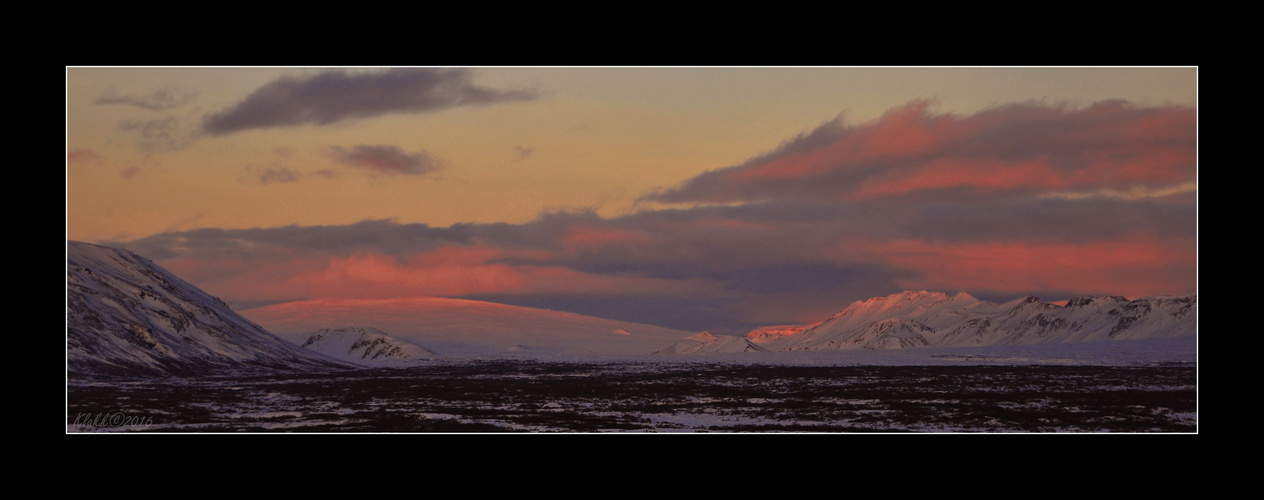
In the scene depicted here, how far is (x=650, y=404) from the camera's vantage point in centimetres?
4634

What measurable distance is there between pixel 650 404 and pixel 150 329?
42.5 metres

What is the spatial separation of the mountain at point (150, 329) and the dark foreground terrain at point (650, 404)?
5858mm

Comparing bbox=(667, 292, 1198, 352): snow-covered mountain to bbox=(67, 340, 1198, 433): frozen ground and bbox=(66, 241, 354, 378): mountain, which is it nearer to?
bbox=(67, 340, 1198, 433): frozen ground

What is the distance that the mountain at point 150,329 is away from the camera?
200 ft

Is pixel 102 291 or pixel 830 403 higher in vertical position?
pixel 102 291

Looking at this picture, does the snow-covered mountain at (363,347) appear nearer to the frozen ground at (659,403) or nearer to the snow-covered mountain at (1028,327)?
the frozen ground at (659,403)

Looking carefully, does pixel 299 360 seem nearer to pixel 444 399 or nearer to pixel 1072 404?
pixel 444 399

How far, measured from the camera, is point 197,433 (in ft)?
120

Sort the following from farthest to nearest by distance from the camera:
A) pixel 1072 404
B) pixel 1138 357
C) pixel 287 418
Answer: pixel 1138 357 < pixel 1072 404 < pixel 287 418

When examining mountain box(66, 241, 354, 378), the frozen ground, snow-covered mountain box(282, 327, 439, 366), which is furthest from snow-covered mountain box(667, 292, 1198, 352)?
mountain box(66, 241, 354, 378)

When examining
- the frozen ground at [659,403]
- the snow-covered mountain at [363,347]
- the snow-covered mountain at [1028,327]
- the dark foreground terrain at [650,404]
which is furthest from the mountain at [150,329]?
the snow-covered mountain at [1028,327]

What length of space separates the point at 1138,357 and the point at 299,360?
65.2m

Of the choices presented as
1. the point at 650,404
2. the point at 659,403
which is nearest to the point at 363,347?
the point at 659,403

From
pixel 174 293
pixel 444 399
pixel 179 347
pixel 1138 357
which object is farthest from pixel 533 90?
pixel 1138 357
